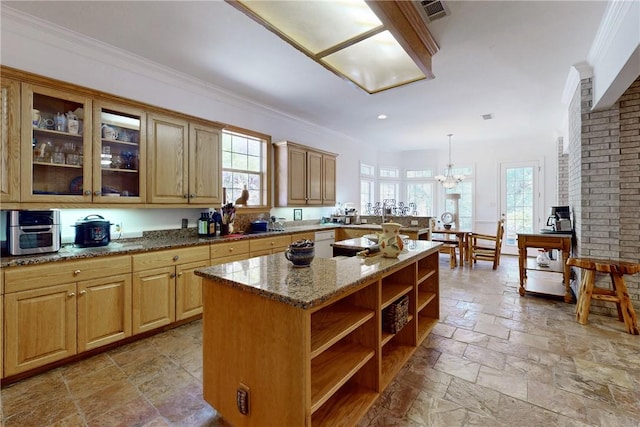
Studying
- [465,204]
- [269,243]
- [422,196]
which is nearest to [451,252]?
[465,204]

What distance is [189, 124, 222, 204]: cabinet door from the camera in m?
3.33

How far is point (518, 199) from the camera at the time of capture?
7.11 metres

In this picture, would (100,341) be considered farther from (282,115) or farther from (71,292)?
(282,115)

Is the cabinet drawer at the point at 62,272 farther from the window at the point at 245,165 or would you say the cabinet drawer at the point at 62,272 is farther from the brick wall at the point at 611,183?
the brick wall at the point at 611,183

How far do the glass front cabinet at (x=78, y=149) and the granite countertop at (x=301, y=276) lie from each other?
5.57 ft

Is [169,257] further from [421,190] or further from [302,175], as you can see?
[421,190]

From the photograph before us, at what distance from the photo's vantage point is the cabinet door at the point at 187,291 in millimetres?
2912

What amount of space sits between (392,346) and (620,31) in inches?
128

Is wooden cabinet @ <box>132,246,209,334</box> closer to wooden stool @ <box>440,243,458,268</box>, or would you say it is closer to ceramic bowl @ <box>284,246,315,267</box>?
ceramic bowl @ <box>284,246,315,267</box>

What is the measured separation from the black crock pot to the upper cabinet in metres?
2.45

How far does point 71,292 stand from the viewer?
2.24 meters

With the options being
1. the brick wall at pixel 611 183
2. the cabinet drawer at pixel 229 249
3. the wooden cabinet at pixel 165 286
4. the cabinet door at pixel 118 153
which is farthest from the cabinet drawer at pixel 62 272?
the brick wall at pixel 611 183

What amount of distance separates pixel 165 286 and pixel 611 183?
4980 millimetres

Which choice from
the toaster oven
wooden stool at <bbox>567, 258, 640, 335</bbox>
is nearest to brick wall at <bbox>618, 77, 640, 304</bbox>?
wooden stool at <bbox>567, 258, 640, 335</bbox>
